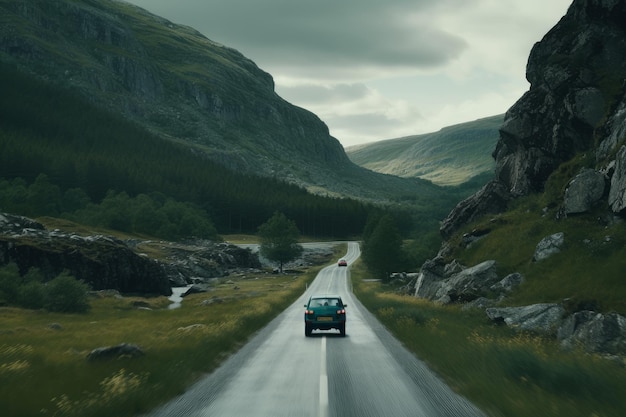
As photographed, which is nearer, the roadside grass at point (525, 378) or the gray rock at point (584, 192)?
the roadside grass at point (525, 378)

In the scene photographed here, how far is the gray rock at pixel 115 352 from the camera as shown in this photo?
618 inches

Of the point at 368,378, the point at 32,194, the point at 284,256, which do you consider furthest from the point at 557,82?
the point at 32,194

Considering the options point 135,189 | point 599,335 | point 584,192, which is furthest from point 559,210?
point 135,189

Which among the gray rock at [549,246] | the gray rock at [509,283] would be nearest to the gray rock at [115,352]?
the gray rock at [509,283]

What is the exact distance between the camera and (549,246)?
34.0m

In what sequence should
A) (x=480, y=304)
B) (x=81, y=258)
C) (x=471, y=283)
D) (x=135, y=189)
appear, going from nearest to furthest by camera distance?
(x=480, y=304)
(x=471, y=283)
(x=81, y=258)
(x=135, y=189)

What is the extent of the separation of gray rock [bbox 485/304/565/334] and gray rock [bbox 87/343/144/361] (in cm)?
1684

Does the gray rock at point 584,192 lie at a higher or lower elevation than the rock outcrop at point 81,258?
higher

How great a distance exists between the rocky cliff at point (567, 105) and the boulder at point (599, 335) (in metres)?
16.7

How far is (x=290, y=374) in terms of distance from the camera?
15062 millimetres

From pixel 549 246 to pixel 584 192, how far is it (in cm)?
439

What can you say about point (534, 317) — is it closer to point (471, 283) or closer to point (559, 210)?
point (471, 283)

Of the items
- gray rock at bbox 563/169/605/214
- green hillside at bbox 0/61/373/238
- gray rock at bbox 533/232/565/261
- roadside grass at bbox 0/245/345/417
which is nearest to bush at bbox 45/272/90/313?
roadside grass at bbox 0/245/345/417

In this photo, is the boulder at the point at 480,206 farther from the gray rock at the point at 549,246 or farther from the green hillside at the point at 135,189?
the green hillside at the point at 135,189
